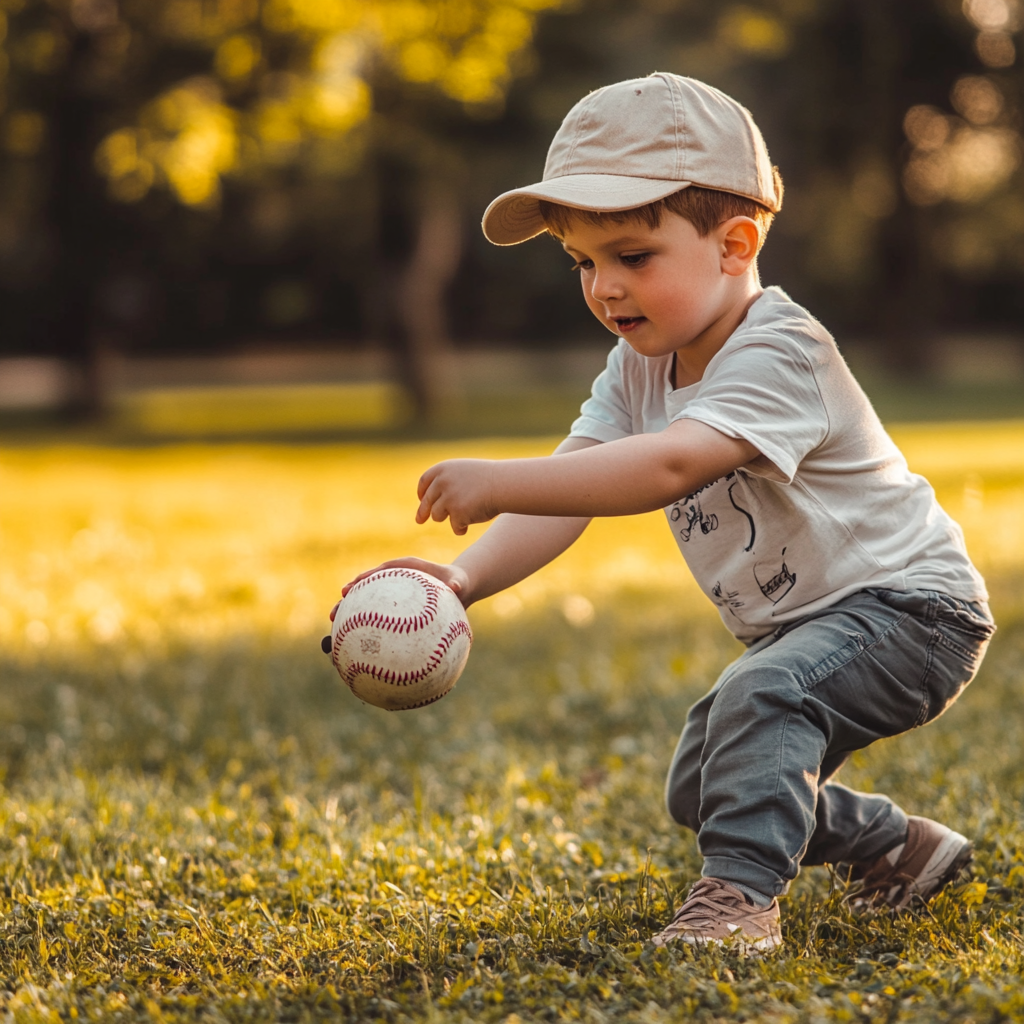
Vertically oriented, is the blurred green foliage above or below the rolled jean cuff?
above

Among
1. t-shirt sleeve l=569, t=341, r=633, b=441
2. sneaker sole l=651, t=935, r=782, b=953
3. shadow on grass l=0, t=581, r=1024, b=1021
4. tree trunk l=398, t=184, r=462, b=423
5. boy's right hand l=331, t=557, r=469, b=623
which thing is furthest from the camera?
tree trunk l=398, t=184, r=462, b=423

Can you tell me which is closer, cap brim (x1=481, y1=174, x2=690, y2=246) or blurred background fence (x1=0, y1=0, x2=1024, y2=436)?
cap brim (x1=481, y1=174, x2=690, y2=246)

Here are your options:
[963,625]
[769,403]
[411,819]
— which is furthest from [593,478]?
[411,819]

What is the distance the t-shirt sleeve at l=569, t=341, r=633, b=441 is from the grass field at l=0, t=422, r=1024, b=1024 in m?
1.11

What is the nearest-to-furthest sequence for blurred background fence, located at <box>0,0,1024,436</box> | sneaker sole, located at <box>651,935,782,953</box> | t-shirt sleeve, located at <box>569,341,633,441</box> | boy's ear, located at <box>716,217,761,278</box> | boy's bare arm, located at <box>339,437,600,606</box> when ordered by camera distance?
sneaker sole, located at <box>651,935,782,953</box>, boy's ear, located at <box>716,217,761,278</box>, boy's bare arm, located at <box>339,437,600,606</box>, t-shirt sleeve, located at <box>569,341,633,441</box>, blurred background fence, located at <box>0,0,1024,436</box>

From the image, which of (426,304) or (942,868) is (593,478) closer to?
(942,868)

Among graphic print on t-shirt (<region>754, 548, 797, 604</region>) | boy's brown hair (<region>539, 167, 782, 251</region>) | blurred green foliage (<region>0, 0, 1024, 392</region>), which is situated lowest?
graphic print on t-shirt (<region>754, 548, 797, 604</region>)

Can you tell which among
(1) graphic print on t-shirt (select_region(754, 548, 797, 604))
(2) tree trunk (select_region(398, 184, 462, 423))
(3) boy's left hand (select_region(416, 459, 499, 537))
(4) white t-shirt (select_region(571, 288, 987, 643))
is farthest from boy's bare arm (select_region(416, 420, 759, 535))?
(2) tree trunk (select_region(398, 184, 462, 423))

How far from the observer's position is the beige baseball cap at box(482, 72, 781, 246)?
2836 millimetres

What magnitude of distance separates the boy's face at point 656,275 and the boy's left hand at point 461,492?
50cm

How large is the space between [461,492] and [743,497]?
723 millimetres

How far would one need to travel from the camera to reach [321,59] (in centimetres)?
2006

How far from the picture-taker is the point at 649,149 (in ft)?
9.41

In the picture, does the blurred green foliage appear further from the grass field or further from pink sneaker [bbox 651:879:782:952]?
pink sneaker [bbox 651:879:782:952]
